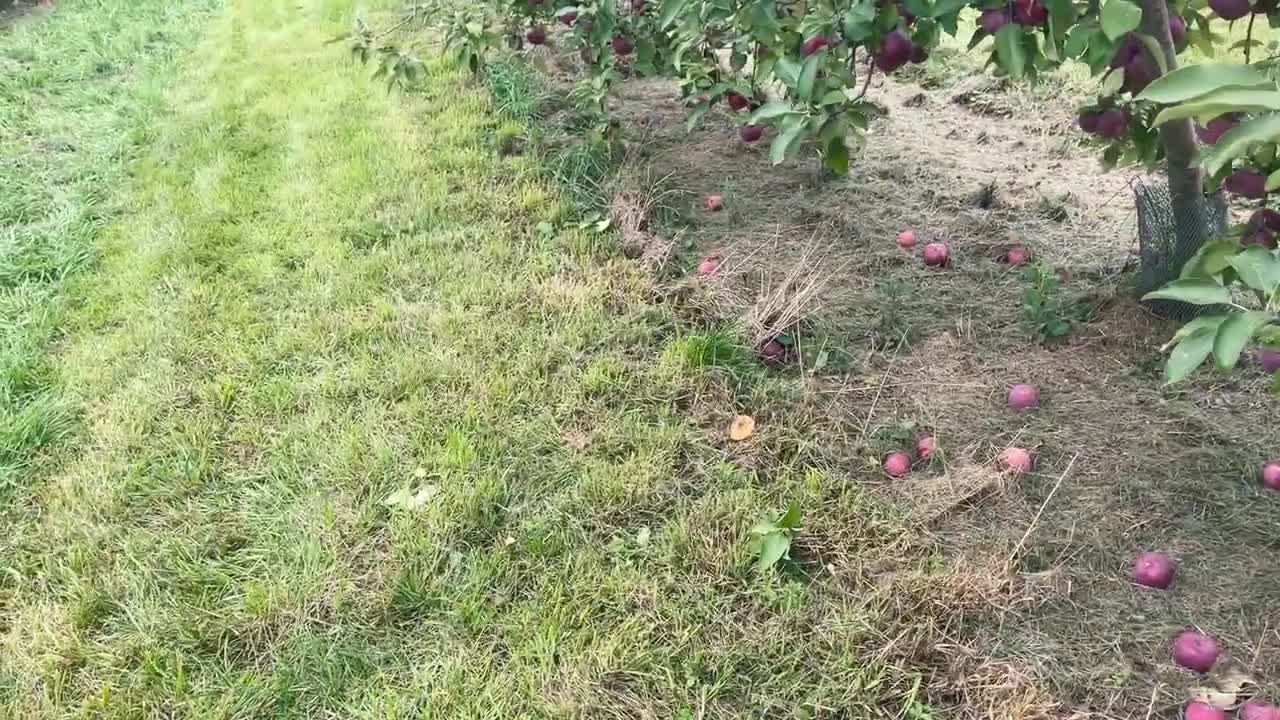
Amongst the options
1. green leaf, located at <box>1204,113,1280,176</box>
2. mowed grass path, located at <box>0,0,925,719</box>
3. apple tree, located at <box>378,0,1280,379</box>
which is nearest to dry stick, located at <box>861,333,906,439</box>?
mowed grass path, located at <box>0,0,925,719</box>

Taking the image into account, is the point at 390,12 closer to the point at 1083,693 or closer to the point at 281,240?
the point at 281,240

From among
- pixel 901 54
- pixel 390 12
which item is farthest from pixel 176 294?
pixel 390 12

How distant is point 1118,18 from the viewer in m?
1.48

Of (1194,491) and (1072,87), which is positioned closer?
(1194,491)

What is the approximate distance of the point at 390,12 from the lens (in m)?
6.02

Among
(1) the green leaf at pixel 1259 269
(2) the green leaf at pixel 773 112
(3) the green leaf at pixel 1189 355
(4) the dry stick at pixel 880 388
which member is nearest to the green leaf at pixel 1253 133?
(1) the green leaf at pixel 1259 269

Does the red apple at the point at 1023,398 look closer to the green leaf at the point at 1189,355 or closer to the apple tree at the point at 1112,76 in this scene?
the apple tree at the point at 1112,76

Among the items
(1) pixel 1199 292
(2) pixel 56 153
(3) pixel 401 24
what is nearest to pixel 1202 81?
(1) pixel 1199 292

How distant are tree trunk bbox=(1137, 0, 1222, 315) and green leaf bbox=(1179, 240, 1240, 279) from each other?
0.77 m

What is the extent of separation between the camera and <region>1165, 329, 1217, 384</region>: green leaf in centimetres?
128

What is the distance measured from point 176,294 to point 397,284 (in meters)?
0.76

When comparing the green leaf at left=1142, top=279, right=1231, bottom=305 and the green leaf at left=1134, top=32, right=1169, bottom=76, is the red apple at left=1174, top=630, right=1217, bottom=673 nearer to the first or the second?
the green leaf at left=1142, top=279, right=1231, bottom=305

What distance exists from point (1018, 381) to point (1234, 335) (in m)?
1.24

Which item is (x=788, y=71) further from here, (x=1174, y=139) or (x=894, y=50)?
(x=1174, y=139)
